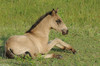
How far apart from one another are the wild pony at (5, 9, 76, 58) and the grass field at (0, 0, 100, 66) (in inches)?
9.7

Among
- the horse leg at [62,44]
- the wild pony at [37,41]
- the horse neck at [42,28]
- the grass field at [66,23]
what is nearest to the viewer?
the wild pony at [37,41]

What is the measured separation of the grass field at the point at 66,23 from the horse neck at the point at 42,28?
2.89 feet

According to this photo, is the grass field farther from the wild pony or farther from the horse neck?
the horse neck

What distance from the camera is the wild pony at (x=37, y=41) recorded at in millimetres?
6711

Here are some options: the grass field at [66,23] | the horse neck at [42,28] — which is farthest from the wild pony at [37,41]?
the grass field at [66,23]

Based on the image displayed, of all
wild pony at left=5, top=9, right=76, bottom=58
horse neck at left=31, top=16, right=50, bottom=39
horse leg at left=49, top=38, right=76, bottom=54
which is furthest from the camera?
horse leg at left=49, top=38, right=76, bottom=54

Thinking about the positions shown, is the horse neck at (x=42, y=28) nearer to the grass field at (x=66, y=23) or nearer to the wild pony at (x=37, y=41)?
the wild pony at (x=37, y=41)

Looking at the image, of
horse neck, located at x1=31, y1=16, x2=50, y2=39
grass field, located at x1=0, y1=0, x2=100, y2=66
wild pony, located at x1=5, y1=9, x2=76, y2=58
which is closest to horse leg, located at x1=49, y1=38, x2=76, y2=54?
wild pony, located at x1=5, y1=9, x2=76, y2=58

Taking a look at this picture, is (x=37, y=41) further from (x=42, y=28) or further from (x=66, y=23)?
(x=66, y=23)

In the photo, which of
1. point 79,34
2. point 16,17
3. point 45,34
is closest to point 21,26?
point 16,17

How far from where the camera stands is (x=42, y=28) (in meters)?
7.48

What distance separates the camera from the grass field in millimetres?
6820

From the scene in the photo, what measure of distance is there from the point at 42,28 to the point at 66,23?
236 inches

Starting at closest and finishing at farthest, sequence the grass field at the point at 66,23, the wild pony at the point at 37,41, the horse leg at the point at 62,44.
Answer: the wild pony at the point at 37,41
the grass field at the point at 66,23
the horse leg at the point at 62,44
